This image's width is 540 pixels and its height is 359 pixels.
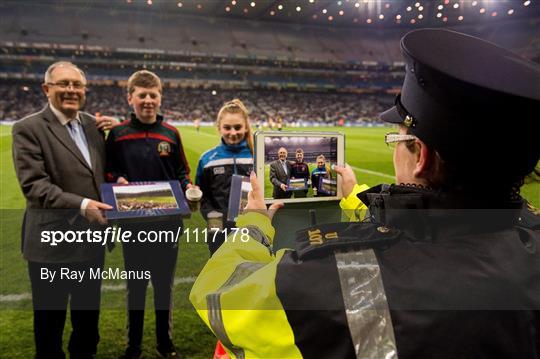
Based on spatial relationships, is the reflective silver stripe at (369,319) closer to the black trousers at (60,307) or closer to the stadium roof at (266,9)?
the black trousers at (60,307)

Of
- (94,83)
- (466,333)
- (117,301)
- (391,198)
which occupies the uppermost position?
(94,83)

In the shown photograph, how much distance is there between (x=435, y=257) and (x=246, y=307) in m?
0.46

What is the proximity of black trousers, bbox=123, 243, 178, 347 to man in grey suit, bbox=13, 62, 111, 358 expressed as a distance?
1.03 ft

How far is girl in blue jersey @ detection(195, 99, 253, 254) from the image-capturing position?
302cm

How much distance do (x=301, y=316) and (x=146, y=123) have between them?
8.17ft

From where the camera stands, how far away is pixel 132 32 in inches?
1730

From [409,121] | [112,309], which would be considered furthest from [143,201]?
[409,121]

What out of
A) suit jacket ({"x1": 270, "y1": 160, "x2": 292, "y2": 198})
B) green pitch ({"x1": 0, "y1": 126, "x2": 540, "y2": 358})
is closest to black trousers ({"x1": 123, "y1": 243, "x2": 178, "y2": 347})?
green pitch ({"x1": 0, "y1": 126, "x2": 540, "y2": 358})

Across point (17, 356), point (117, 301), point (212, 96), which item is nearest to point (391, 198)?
point (17, 356)

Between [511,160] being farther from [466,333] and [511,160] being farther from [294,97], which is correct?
[294,97]

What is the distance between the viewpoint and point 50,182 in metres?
2.51

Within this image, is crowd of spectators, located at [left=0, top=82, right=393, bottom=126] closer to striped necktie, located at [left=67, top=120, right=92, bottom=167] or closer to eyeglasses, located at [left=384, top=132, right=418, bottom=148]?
striped necktie, located at [left=67, top=120, right=92, bottom=167]

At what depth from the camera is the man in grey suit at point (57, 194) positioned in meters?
2.46

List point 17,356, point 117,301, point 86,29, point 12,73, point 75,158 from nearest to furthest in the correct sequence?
point 75,158 < point 17,356 < point 117,301 < point 12,73 < point 86,29
